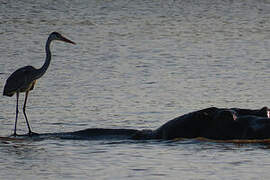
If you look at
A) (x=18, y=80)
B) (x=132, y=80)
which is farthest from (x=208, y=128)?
(x=132, y=80)

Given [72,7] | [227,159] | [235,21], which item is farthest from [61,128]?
[72,7]

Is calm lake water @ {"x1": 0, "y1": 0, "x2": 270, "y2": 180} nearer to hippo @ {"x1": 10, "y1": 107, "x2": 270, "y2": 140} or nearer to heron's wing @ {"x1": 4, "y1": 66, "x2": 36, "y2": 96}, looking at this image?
hippo @ {"x1": 10, "y1": 107, "x2": 270, "y2": 140}

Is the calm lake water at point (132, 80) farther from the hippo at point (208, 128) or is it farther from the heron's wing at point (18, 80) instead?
the heron's wing at point (18, 80)

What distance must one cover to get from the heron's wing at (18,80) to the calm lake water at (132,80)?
19.0 inches

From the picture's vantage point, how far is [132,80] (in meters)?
17.1

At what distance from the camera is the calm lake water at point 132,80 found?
10.1 m

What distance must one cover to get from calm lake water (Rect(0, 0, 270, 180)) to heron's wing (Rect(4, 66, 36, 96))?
483mm

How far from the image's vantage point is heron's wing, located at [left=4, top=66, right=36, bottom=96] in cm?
1393

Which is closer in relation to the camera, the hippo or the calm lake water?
the calm lake water

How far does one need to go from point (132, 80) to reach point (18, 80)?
3683 mm

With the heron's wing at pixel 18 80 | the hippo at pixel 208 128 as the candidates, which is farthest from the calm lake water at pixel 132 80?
the heron's wing at pixel 18 80

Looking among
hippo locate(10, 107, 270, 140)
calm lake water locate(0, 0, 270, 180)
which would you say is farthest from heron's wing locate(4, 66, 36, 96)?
hippo locate(10, 107, 270, 140)

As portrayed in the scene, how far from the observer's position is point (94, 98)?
49.9 feet

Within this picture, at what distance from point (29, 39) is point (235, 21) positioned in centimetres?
917
